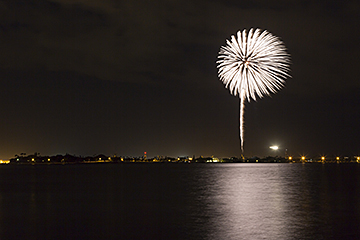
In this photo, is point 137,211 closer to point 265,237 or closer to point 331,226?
point 265,237

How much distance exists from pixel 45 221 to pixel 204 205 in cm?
1688

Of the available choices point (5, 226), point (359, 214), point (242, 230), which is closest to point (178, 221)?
point (242, 230)

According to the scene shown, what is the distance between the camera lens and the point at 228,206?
120 ft

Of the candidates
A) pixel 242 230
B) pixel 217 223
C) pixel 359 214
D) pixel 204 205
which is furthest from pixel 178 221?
pixel 359 214

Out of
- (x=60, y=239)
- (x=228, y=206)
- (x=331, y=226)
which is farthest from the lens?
(x=228, y=206)

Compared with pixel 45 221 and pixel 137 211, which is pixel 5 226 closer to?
pixel 45 221

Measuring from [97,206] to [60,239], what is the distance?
50.6ft

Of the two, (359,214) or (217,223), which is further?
(359,214)

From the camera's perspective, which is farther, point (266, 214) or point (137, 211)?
point (137, 211)

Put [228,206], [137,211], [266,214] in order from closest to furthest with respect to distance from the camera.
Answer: [266,214], [137,211], [228,206]

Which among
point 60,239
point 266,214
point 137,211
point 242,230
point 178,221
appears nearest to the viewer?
point 60,239

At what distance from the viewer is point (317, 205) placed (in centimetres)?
3847

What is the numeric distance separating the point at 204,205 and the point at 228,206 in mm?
2798

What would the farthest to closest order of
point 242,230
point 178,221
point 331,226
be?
point 178,221
point 331,226
point 242,230
